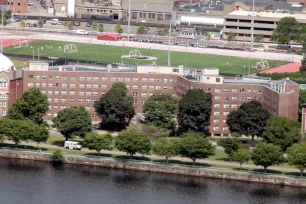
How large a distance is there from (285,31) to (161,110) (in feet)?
190

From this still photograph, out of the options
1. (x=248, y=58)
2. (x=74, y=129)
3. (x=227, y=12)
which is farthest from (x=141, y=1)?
(x=74, y=129)

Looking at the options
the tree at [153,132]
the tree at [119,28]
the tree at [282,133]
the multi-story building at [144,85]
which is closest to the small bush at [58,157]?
the tree at [153,132]

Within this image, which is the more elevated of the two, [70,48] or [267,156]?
[70,48]

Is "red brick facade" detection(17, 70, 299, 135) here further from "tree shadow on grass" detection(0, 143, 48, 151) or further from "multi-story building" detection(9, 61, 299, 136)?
"tree shadow on grass" detection(0, 143, 48, 151)

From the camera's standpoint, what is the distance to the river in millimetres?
78000

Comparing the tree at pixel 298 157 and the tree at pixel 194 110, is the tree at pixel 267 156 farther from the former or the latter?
the tree at pixel 194 110

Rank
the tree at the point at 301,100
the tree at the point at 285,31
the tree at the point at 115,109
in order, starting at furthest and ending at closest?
the tree at the point at 285,31 → the tree at the point at 301,100 → the tree at the point at 115,109

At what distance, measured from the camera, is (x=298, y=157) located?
274ft

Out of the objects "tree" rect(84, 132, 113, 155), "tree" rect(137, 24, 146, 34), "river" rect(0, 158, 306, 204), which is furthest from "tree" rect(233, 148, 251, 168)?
"tree" rect(137, 24, 146, 34)

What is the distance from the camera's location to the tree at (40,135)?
291 ft

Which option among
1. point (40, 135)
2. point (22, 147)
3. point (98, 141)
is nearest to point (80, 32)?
point (22, 147)

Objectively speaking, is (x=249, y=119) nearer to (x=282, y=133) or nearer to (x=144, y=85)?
(x=282, y=133)

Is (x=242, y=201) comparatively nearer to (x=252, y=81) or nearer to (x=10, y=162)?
(x=10, y=162)

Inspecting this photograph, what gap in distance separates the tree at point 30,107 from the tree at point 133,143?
31.3 feet
